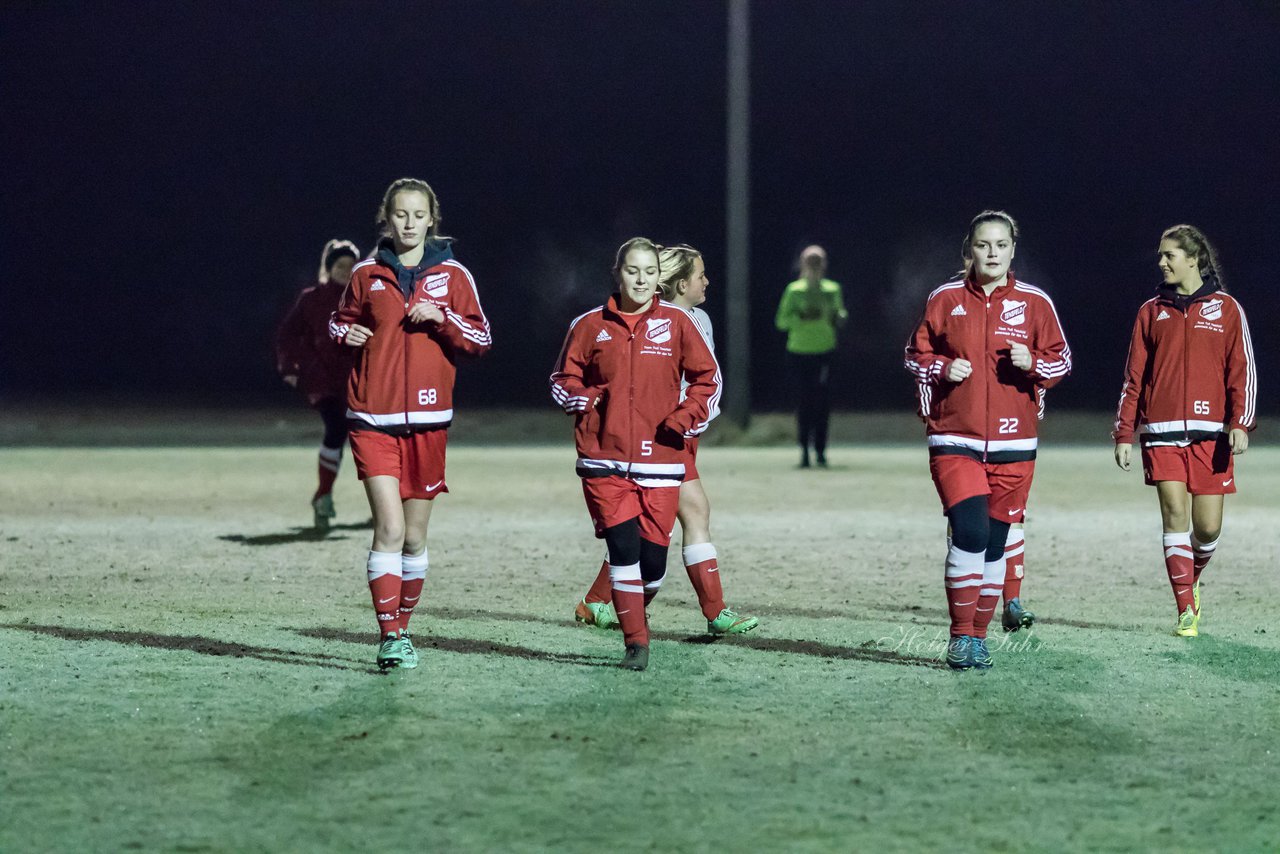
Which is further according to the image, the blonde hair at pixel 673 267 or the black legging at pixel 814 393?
the black legging at pixel 814 393

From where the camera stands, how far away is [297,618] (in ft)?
27.0

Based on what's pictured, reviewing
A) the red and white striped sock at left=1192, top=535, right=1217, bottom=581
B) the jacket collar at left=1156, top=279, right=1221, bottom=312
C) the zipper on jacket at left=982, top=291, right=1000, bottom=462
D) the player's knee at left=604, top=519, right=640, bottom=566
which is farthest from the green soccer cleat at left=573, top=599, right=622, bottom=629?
the jacket collar at left=1156, top=279, right=1221, bottom=312

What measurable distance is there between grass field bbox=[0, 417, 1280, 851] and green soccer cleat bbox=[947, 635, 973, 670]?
0.39 feet

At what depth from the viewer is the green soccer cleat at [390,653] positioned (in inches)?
269

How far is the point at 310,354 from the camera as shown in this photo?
12.1 metres

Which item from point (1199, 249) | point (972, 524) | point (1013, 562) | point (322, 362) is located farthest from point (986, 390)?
point (322, 362)

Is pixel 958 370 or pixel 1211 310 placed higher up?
pixel 1211 310

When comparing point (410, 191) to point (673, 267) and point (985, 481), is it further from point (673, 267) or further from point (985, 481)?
point (985, 481)

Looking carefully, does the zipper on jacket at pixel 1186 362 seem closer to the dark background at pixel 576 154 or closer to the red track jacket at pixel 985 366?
the red track jacket at pixel 985 366

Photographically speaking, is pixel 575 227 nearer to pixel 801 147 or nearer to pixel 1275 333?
pixel 801 147

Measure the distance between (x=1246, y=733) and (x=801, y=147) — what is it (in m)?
26.2

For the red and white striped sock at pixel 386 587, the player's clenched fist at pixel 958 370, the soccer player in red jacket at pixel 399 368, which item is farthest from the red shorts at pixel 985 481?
the red and white striped sock at pixel 386 587

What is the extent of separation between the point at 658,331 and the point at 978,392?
1.26 metres

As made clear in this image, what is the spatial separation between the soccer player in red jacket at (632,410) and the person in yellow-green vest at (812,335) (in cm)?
1060
